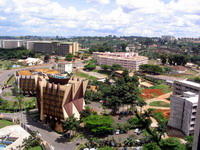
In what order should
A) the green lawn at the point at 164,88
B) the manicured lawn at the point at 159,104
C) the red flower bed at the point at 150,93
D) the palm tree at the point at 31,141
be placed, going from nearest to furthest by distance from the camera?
the palm tree at the point at 31,141 < the manicured lawn at the point at 159,104 < the red flower bed at the point at 150,93 < the green lawn at the point at 164,88

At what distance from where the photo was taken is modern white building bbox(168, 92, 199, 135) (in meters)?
48.2

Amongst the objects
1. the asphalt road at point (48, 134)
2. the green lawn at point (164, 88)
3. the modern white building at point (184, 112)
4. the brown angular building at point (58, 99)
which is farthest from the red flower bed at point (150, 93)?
the asphalt road at point (48, 134)

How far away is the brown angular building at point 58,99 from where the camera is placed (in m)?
50.7

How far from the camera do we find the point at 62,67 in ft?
414

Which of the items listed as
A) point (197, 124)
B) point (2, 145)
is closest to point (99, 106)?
point (2, 145)

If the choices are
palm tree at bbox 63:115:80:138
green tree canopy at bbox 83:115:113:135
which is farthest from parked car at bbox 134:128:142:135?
palm tree at bbox 63:115:80:138

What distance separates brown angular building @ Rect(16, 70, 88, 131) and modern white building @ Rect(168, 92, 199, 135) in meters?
25.2

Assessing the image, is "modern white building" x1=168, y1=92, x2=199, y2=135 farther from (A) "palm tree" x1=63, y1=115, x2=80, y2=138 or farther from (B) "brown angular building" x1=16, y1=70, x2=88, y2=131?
(A) "palm tree" x1=63, y1=115, x2=80, y2=138

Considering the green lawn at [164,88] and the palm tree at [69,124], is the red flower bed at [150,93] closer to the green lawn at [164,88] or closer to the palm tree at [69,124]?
the green lawn at [164,88]

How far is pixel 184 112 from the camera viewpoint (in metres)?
50.8

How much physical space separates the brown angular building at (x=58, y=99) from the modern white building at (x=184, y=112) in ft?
82.8

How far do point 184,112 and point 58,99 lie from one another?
1267 inches

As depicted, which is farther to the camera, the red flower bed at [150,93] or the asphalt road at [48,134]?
the red flower bed at [150,93]

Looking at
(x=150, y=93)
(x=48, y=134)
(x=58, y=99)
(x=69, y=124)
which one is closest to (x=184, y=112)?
(x=69, y=124)
